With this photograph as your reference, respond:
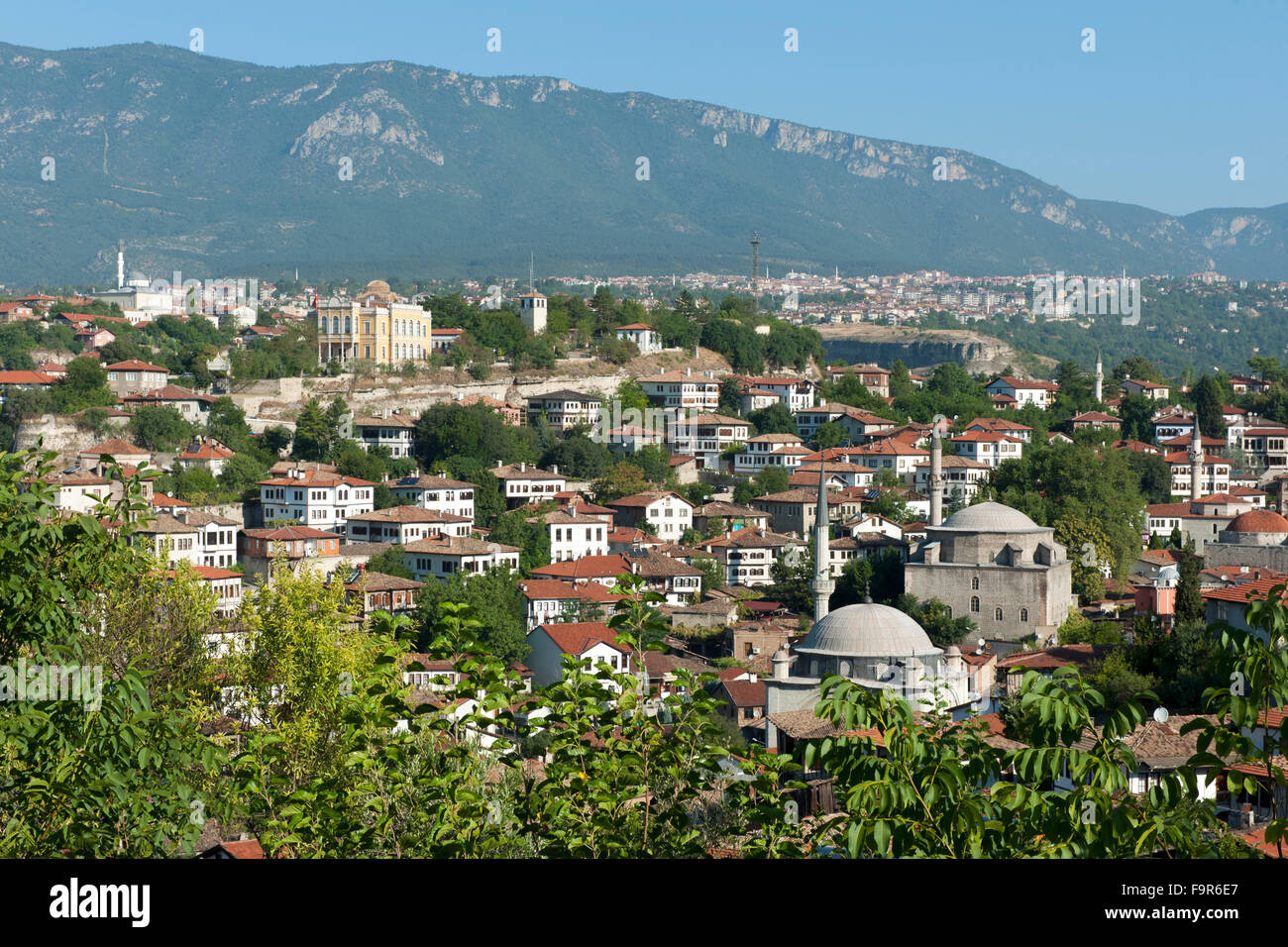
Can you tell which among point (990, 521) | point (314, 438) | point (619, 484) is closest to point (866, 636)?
point (990, 521)

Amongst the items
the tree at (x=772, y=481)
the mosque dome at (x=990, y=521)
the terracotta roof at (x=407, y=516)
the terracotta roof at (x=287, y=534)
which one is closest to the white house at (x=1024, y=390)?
the tree at (x=772, y=481)

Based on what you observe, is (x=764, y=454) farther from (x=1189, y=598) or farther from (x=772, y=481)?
(x=1189, y=598)

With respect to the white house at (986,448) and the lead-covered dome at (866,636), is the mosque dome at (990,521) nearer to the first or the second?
the lead-covered dome at (866,636)

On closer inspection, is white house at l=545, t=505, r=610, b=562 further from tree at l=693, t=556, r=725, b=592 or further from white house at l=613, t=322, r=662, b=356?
white house at l=613, t=322, r=662, b=356

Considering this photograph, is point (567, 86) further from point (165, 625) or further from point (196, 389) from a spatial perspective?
point (165, 625)

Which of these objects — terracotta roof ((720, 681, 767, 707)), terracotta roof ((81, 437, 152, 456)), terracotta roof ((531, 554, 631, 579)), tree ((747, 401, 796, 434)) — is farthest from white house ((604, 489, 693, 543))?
terracotta roof ((720, 681, 767, 707))

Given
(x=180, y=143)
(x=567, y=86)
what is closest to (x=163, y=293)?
(x=180, y=143)
